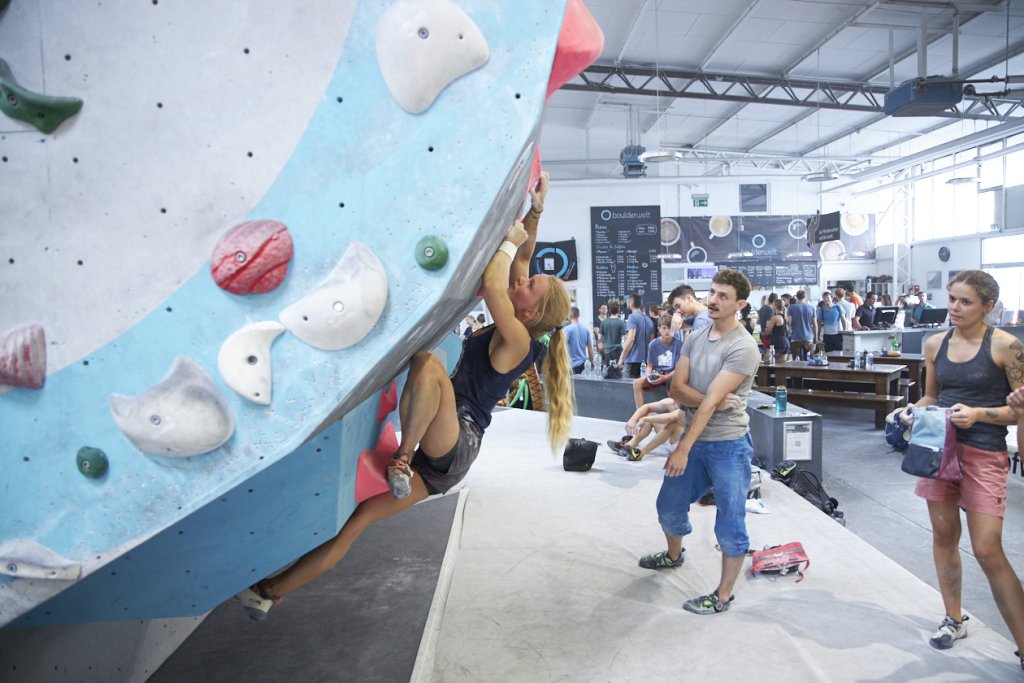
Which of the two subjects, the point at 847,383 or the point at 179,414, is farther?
the point at 847,383

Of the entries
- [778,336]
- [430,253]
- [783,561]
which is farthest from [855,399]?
[430,253]

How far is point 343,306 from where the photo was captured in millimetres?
1555

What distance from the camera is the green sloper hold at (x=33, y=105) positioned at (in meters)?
1.54

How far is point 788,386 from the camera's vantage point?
922 cm

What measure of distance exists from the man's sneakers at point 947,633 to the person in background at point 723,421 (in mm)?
852

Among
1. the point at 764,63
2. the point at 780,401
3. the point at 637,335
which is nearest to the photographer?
the point at 780,401

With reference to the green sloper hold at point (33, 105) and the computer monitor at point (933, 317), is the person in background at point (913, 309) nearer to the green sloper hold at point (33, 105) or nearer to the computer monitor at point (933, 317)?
the computer monitor at point (933, 317)

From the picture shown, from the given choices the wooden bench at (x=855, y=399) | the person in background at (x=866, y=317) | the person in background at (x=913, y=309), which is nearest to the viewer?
the wooden bench at (x=855, y=399)

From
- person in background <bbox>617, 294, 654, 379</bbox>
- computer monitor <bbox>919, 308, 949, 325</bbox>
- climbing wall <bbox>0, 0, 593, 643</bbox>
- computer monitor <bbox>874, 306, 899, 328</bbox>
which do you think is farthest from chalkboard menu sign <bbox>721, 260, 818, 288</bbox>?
climbing wall <bbox>0, 0, 593, 643</bbox>

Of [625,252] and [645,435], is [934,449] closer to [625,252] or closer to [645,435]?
[645,435]

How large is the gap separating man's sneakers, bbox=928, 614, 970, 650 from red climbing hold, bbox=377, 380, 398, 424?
2608mm

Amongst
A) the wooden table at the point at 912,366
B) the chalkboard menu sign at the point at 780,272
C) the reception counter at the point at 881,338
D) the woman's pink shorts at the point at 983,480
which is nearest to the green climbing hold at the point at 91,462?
the woman's pink shorts at the point at 983,480

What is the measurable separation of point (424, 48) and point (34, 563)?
1.63 metres

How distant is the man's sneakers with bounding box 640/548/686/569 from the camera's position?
3695 millimetres
